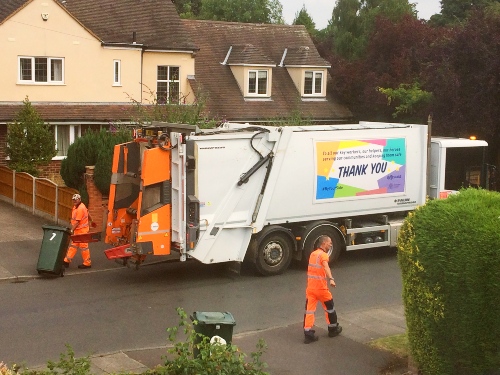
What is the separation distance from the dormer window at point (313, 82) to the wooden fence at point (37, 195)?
555 inches

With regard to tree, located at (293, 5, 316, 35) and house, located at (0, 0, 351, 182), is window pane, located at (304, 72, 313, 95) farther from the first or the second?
tree, located at (293, 5, 316, 35)

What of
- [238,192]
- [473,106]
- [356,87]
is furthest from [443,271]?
[356,87]

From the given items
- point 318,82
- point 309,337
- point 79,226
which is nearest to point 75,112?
point 318,82

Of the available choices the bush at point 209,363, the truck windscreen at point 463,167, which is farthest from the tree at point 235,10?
the bush at point 209,363

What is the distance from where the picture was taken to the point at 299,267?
54.7 ft

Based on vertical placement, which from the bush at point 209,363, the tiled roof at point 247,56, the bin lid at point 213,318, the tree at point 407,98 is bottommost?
the bush at point 209,363

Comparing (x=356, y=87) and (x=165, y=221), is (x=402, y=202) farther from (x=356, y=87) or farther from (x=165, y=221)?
(x=356, y=87)

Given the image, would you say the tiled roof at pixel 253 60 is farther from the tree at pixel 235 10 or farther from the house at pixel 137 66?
the tree at pixel 235 10

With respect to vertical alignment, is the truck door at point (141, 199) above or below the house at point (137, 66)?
below

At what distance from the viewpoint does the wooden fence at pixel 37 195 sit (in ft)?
68.0

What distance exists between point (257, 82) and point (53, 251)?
18.7 m

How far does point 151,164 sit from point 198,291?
243 cm

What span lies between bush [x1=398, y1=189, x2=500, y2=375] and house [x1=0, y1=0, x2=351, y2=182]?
13095mm

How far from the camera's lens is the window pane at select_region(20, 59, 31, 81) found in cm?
2698
